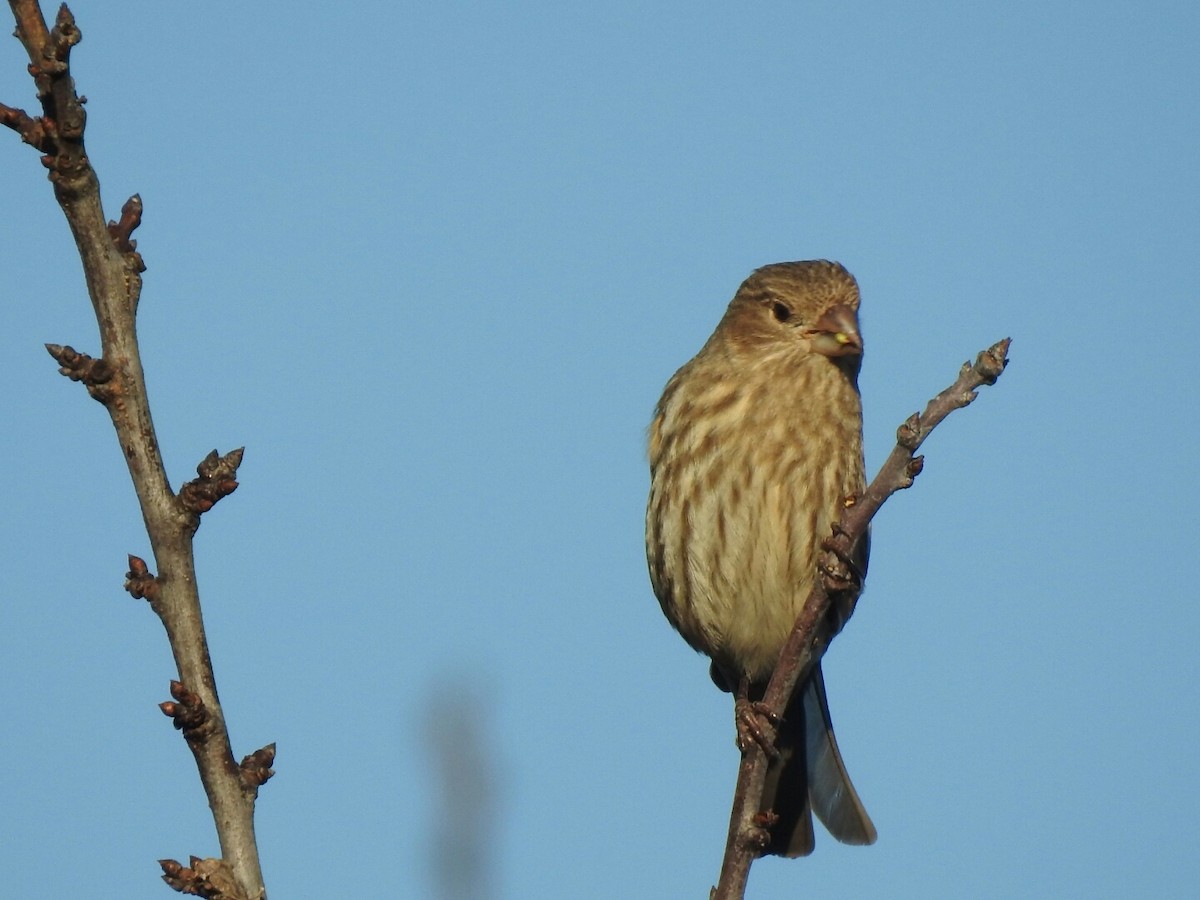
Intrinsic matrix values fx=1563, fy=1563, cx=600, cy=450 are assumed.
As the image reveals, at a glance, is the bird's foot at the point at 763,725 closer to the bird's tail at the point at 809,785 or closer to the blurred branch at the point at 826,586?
the blurred branch at the point at 826,586

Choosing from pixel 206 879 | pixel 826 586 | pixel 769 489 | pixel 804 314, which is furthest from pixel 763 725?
pixel 804 314

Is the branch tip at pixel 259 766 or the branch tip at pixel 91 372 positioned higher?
the branch tip at pixel 91 372

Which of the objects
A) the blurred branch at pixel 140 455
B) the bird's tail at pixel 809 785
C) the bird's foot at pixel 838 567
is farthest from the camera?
the bird's tail at pixel 809 785

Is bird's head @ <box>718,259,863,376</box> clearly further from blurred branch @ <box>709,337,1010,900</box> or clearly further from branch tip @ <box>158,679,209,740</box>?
branch tip @ <box>158,679,209,740</box>

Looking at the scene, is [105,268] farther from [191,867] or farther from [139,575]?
[191,867]

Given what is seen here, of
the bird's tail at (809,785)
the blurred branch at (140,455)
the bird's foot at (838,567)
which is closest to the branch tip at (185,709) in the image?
the blurred branch at (140,455)

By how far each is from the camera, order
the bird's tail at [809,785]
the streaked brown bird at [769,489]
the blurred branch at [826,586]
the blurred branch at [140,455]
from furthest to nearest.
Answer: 1. the bird's tail at [809,785]
2. the streaked brown bird at [769,489]
3. the blurred branch at [826,586]
4. the blurred branch at [140,455]

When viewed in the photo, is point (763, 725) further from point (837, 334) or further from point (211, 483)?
point (837, 334)
